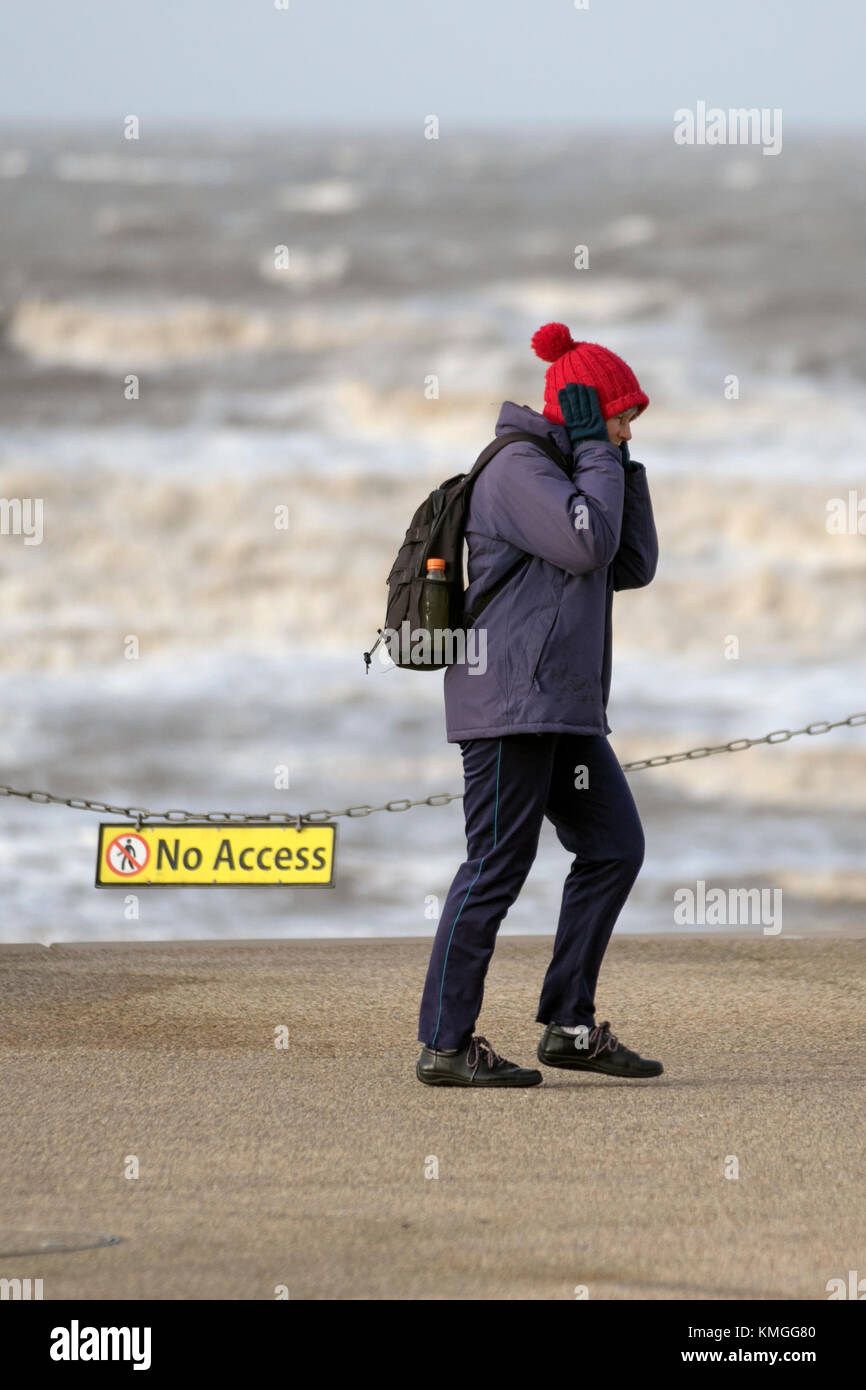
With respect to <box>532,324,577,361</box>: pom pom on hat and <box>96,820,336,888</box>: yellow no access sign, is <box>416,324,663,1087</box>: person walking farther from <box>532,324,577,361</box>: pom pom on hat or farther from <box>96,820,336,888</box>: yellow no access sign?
<box>96,820,336,888</box>: yellow no access sign

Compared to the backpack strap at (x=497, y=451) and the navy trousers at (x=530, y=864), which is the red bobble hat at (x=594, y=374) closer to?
the backpack strap at (x=497, y=451)

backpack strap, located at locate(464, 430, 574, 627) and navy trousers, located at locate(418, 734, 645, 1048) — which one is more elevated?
backpack strap, located at locate(464, 430, 574, 627)

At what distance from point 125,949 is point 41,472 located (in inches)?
731

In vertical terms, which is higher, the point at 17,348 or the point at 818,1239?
the point at 17,348

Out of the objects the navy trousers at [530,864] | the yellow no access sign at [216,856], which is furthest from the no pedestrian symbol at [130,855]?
the navy trousers at [530,864]

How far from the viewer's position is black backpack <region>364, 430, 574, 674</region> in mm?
4191

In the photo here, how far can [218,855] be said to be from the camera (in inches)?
248

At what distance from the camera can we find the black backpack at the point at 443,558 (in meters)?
4.19

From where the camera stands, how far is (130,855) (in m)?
6.36

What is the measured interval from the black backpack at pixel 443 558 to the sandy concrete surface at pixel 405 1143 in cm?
90

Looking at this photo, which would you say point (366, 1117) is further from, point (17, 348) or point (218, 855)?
point (17, 348)

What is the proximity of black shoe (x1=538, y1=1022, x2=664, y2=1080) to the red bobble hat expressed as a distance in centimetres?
128

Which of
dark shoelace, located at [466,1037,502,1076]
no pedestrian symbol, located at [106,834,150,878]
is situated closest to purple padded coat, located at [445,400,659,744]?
dark shoelace, located at [466,1037,502,1076]

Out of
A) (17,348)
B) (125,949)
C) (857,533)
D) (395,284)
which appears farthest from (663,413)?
(125,949)
